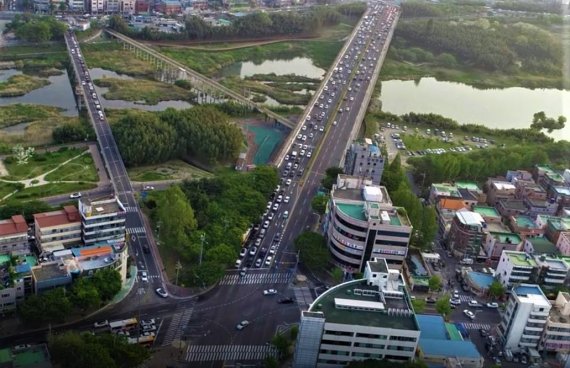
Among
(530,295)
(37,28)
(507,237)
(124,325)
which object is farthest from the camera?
(37,28)

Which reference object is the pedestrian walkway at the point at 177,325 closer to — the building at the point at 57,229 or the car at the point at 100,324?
the car at the point at 100,324

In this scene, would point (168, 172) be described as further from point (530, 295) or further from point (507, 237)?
point (530, 295)

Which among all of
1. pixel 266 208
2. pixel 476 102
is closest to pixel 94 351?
pixel 266 208

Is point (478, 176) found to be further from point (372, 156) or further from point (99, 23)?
point (99, 23)

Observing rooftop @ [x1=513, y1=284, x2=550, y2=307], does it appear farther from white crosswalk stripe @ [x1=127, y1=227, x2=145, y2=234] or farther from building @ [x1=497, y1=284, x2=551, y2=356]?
white crosswalk stripe @ [x1=127, y1=227, x2=145, y2=234]

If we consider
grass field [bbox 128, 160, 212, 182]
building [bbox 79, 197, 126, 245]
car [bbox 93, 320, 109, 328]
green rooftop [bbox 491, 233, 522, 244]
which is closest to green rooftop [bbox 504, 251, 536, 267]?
green rooftop [bbox 491, 233, 522, 244]

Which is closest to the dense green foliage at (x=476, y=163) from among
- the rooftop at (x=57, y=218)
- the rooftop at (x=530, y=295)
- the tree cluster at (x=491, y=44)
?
the rooftop at (x=530, y=295)
